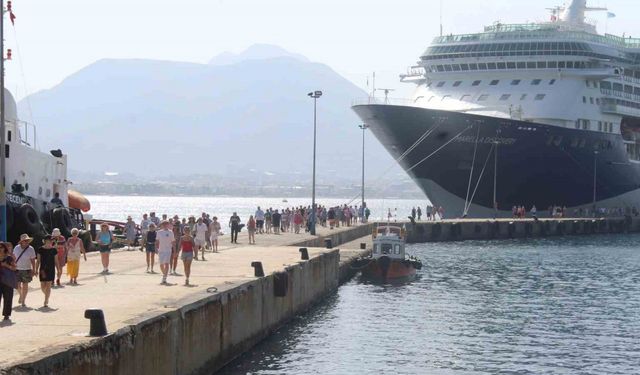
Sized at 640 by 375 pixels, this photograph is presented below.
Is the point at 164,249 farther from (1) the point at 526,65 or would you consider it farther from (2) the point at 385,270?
(1) the point at 526,65

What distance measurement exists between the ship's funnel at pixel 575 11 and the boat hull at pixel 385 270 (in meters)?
52.5

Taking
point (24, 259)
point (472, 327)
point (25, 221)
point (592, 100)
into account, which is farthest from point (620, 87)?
point (24, 259)

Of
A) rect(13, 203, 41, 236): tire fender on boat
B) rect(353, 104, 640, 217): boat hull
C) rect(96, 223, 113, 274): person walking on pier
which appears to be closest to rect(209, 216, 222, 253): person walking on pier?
rect(13, 203, 41, 236): tire fender on boat

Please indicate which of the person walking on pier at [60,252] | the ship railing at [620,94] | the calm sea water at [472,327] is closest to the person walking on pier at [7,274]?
the person walking on pier at [60,252]

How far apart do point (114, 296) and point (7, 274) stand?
4891 millimetres

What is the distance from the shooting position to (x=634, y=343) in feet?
93.5

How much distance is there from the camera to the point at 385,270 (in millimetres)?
44281

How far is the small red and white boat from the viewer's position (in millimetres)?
44375

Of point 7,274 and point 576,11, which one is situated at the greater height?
point 576,11

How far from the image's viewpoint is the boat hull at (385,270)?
44281 millimetres

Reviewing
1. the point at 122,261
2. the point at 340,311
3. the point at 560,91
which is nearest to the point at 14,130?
the point at 122,261

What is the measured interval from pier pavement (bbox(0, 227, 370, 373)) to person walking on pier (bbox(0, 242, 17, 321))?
0.44 metres

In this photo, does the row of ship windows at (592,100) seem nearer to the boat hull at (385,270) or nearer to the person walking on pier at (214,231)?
the boat hull at (385,270)

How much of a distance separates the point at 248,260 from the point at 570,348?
1027 centimetres
